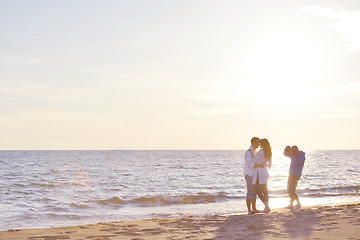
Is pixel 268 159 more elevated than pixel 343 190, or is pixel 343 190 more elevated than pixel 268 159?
pixel 268 159

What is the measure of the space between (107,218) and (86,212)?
1861mm

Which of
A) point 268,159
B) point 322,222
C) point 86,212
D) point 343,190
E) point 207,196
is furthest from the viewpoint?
point 343,190

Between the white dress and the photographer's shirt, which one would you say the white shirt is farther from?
the photographer's shirt

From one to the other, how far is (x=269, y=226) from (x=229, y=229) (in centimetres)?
82

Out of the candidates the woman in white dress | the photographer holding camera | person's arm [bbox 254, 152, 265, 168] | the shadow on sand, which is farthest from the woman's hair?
the photographer holding camera

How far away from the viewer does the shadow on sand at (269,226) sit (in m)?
7.72

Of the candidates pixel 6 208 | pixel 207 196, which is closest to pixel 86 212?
pixel 6 208

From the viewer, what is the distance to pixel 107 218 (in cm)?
1395

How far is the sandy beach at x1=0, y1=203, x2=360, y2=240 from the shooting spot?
7.81m

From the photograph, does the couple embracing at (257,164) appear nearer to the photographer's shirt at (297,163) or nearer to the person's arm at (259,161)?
the person's arm at (259,161)

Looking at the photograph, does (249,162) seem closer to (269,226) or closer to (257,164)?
(257,164)

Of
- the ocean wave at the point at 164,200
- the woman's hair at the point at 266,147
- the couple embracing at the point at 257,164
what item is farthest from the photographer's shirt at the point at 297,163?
the ocean wave at the point at 164,200

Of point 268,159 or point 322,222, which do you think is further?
point 268,159

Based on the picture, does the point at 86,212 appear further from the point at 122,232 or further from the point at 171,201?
the point at 122,232
